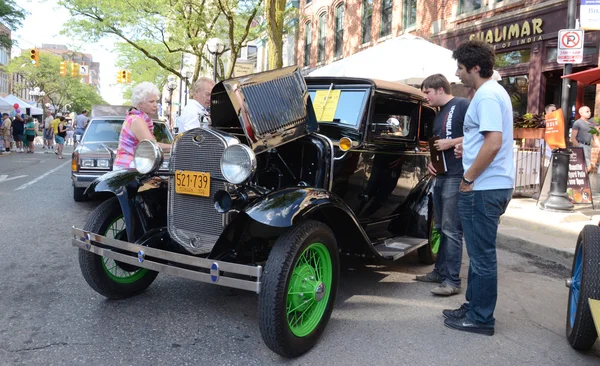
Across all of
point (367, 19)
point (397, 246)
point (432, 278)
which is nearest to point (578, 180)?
point (432, 278)

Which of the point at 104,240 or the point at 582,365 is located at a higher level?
the point at 104,240

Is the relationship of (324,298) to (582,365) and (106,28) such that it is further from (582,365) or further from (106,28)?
(106,28)

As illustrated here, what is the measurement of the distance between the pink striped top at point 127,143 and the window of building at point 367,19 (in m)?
17.0

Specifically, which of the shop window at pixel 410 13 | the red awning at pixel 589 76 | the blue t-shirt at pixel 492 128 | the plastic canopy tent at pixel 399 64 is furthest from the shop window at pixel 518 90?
the blue t-shirt at pixel 492 128

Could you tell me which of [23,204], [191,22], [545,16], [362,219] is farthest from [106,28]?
[362,219]

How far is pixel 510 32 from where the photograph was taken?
41.4ft

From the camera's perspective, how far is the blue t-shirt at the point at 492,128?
320 cm

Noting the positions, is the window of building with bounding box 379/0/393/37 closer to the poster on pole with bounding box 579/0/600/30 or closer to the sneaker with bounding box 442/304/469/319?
the poster on pole with bounding box 579/0/600/30

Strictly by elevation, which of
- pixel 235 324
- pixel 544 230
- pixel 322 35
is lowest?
pixel 235 324

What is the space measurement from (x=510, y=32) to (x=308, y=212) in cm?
1172

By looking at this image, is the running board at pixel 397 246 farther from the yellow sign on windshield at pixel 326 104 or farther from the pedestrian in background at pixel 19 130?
→ the pedestrian in background at pixel 19 130

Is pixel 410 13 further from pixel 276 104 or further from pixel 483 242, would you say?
pixel 483 242

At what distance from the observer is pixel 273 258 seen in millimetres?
2826

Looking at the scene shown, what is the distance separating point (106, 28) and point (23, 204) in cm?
1549
